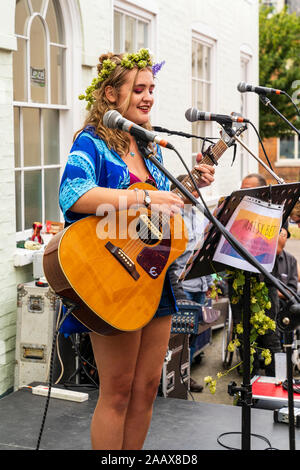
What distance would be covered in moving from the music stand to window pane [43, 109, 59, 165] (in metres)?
2.64

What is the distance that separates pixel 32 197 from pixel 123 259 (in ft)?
8.56

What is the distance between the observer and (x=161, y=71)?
6.79 m

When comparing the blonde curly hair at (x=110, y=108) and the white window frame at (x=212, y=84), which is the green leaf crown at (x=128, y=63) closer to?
the blonde curly hair at (x=110, y=108)

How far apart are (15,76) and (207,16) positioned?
4.31 metres

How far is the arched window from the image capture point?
4582mm

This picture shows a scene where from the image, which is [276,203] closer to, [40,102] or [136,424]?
[136,424]

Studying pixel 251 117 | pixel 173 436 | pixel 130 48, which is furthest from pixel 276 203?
pixel 251 117

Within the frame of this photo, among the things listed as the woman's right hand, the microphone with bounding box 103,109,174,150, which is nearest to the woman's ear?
the microphone with bounding box 103,109,174,150

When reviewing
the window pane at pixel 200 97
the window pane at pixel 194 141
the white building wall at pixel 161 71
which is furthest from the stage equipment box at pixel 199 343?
the window pane at pixel 200 97

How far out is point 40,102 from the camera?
4855 millimetres

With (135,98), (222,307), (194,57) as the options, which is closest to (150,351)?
(135,98)

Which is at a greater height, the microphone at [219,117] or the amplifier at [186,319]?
the microphone at [219,117]

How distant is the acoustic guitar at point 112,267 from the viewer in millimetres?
2283

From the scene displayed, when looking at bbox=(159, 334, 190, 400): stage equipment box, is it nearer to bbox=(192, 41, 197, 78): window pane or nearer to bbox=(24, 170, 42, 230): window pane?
bbox=(24, 170, 42, 230): window pane
